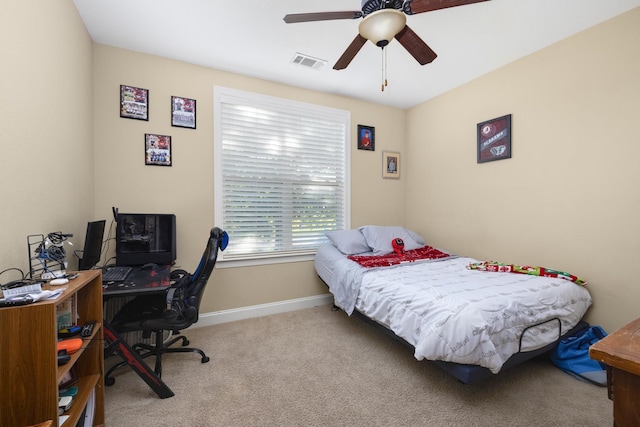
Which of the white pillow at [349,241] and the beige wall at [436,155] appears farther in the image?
the white pillow at [349,241]

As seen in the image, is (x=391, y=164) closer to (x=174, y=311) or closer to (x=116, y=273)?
(x=174, y=311)

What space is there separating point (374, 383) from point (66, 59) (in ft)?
10.4

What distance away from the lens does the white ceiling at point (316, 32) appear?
2.03m

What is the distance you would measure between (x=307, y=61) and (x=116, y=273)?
2.61 m

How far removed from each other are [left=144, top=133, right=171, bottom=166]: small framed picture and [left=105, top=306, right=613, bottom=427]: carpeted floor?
1818 mm

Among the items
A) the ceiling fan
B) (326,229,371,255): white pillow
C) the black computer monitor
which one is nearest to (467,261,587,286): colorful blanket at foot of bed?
(326,229,371,255): white pillow

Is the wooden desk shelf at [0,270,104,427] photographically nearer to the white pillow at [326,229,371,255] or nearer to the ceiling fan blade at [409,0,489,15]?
the ceiling fan blade at [409,0,489,15]

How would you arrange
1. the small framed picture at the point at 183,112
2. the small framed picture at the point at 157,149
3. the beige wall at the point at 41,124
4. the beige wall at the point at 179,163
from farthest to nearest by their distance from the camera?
the small framed picture at the point at 183,112 → the small framed picture at the point at 157,149 → the beige wall at the point at 179,163 → the beige wall at the point at 41,124

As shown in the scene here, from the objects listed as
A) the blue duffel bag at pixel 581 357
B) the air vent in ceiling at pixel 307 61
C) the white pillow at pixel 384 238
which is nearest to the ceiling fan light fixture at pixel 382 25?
the air vent in ceiling at pixel 307 61

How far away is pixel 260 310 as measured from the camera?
10.3ft

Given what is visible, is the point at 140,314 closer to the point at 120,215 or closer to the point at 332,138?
the point at 120,215

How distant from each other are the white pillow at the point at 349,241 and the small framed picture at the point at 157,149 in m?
1.99

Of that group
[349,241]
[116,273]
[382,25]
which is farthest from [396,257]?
[116,273]

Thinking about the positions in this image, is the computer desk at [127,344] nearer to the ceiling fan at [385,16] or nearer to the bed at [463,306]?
the bed at [463,306]
